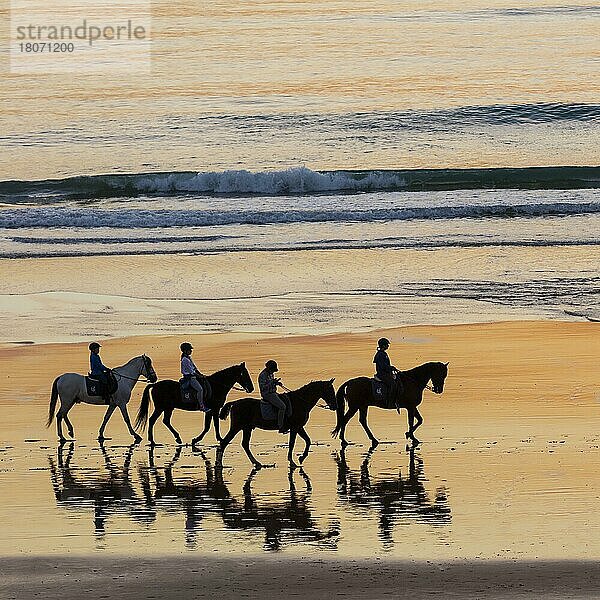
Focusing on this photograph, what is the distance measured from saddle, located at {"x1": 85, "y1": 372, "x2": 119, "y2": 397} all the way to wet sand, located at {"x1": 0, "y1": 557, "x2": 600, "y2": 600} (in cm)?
584

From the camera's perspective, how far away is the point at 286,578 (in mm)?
11469

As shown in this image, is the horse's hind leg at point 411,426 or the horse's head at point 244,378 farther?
the horse's head at point 244,378

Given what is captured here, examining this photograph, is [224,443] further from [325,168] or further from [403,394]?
[325,168]

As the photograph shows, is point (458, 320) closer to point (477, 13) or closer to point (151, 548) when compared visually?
point (151, 548)

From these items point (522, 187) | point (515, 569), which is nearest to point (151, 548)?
point (515, 569)

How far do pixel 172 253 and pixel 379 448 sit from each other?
17436 mm

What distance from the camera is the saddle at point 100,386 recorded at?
17703 mm

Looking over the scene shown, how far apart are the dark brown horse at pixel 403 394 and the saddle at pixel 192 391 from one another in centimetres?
168

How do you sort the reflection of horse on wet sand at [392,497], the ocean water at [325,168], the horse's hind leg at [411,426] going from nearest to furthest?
the reflection of horse on wet sand at [392,497] < the horse's hind leg at [411,426] < the ocean water at [325,168]

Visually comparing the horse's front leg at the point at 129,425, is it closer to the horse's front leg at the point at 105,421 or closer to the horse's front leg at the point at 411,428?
the horse's front leg at the point at 105,421

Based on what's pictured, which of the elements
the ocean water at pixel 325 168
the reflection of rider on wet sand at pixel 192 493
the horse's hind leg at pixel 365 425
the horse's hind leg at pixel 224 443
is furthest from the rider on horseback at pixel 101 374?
the ocean water at pixel 325 168

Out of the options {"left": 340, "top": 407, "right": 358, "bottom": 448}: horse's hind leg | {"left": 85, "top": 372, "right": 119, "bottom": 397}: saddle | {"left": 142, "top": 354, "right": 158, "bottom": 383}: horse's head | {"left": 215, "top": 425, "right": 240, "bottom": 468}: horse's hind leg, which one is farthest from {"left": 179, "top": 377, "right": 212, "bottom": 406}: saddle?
{"left": 340, "top": 407, "right": 358, "bottom": 448}: horse's hind leg

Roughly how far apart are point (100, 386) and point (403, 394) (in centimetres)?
396

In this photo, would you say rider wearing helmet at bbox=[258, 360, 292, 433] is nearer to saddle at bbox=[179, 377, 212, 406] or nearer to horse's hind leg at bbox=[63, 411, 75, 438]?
saddle at bbox=[179, 377, 212, 406]
